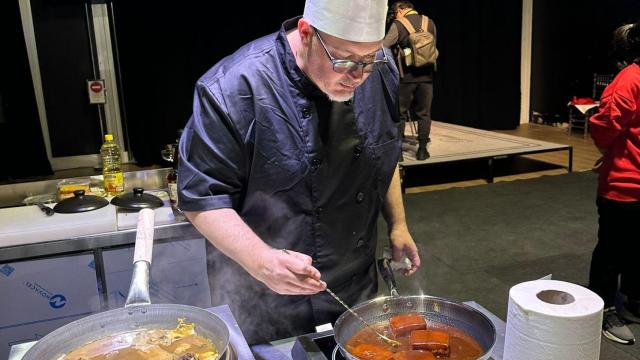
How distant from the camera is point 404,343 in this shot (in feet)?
3.51

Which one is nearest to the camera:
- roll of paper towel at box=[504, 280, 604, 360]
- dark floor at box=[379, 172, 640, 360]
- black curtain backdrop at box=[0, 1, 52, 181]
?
roll of paper towel at box=[504, 280, 604, 360]

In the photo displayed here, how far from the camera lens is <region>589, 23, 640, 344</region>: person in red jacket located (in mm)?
2504

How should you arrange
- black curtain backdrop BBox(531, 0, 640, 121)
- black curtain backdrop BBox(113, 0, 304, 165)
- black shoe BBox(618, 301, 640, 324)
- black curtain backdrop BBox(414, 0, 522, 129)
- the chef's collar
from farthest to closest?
black curtain backdrop BBox(414, 0, 522, 129)
black curtain backdrop BBox(531, 0, 640, 121)
black curtain backdrop BBox(113, 0, 304, 165)
black shoe BBox(618, 301, 640, 324)
the chef's collar

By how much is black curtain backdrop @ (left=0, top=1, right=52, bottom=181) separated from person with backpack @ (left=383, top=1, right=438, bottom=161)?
3.77 meters

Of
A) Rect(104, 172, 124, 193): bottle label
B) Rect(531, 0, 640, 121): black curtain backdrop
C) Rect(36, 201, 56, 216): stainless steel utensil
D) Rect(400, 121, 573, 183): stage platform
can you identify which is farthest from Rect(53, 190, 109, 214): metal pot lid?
Rect(531, 0, 640, 121): black curtain backdrop

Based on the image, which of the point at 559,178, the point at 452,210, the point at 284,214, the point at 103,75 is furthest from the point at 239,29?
the point at 284,214

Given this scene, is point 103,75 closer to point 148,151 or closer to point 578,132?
point 148,151

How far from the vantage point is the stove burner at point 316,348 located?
41.1 inches

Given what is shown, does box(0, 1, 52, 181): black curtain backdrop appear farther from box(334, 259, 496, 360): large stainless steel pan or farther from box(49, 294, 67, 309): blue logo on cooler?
box(334, 259, 496, 360): large stainless steel pan

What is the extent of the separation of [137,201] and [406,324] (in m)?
1.62

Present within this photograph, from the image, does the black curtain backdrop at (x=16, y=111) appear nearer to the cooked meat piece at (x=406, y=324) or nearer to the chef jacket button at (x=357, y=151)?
the chef jacket button at (x=357, y=151)

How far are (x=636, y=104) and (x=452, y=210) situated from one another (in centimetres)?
237

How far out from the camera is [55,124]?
6453 millimetres

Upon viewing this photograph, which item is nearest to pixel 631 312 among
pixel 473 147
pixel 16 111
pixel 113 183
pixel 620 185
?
pixel 620 185
